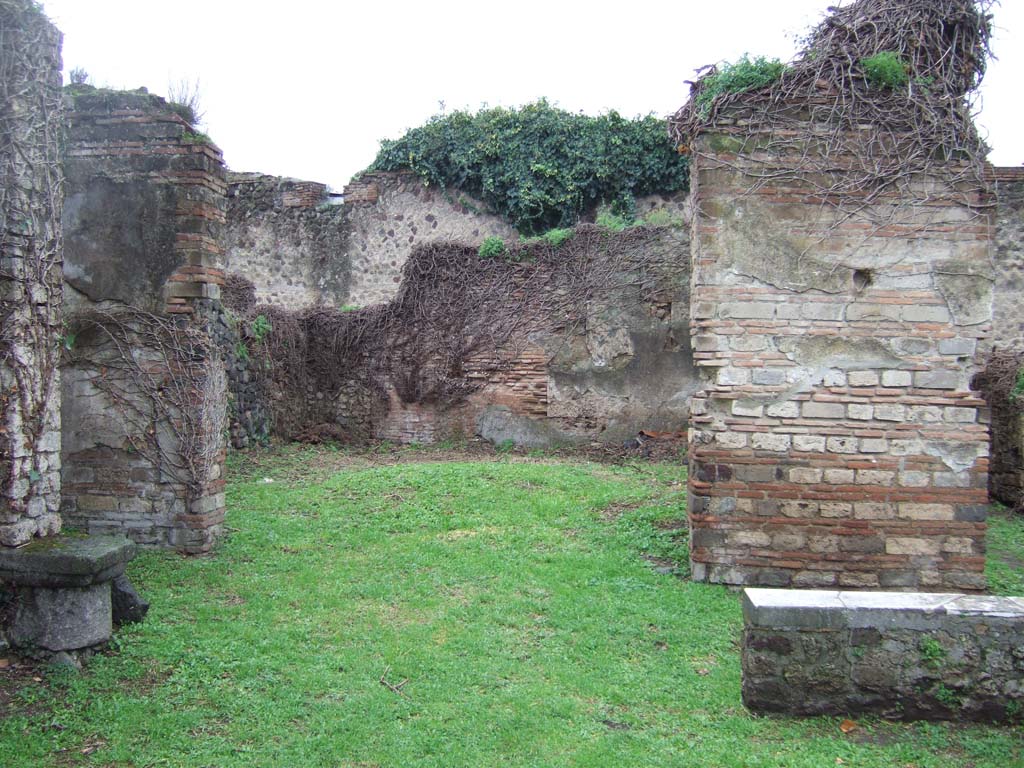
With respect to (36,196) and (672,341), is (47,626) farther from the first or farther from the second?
(672,341)

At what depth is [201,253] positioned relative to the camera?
22.8 feet

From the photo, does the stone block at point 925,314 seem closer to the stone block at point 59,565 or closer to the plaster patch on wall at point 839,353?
the plaster patch on wall at point 839,353

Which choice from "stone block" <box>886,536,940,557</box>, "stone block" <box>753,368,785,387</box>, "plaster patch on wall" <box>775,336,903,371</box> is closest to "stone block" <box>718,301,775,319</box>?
"plaster patch on wall" <box>775,336,903,371</box>

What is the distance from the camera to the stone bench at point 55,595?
4562 mm

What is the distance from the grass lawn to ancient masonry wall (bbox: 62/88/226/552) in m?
0.73

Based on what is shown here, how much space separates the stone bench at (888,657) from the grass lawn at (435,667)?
124 mm

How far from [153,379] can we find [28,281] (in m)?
1.89

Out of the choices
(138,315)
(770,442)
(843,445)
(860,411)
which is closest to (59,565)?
(138,315)

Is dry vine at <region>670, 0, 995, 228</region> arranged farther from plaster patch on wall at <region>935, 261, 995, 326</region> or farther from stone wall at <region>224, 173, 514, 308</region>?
stone wall at <region>224, 173, 514, 308</region>

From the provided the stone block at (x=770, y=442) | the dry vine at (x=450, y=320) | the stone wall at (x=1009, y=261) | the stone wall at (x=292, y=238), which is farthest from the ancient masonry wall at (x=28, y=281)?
the stone wall at (x=1009, y=261)

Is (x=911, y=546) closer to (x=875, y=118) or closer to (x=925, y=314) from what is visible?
(x=925, y=314)

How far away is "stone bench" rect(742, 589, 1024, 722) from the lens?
4.09 metres

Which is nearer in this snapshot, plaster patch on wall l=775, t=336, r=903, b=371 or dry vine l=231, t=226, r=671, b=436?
plaster patch on wall l=775, t=336, r=903, b=371

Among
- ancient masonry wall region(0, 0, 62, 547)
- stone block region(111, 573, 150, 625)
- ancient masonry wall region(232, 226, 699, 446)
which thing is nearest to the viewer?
ancient masonry wall region(0, 0, 62, 547)
